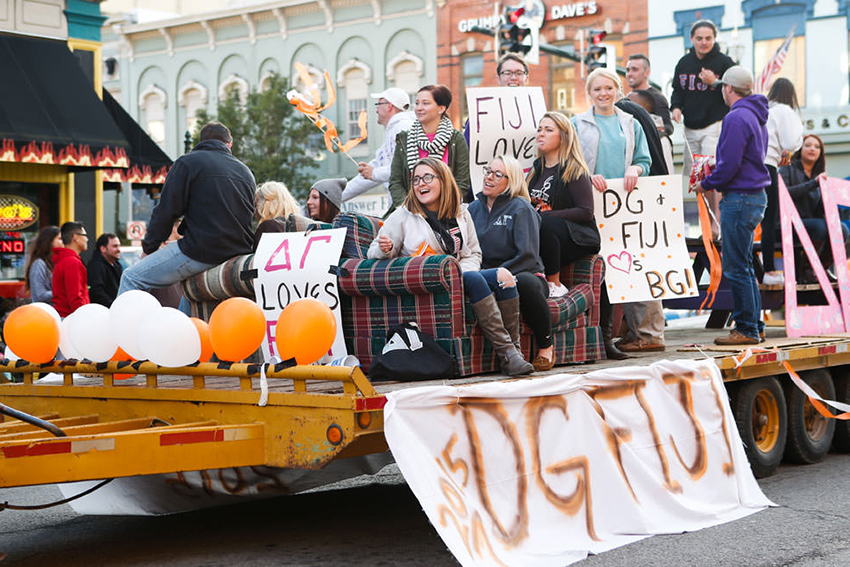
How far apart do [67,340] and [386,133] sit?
376 centimetres

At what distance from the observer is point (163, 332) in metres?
5.68

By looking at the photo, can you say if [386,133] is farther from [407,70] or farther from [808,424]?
[407,70]

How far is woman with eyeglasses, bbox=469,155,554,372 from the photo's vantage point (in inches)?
281

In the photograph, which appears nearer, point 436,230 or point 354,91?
point 436,230

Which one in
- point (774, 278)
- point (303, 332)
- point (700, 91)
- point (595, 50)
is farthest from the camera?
point (595, 50)

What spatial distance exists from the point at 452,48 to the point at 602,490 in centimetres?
3384

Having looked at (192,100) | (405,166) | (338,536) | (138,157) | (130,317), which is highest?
(192,100)

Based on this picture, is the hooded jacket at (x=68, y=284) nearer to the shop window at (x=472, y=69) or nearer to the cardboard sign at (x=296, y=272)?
the cardboard sign at (x=296, y=272)

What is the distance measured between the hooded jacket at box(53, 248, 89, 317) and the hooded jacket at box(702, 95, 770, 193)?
20.4ft

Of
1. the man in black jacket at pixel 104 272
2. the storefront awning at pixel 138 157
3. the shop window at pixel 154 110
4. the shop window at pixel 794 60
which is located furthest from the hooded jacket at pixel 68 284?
the shop window at pixel 154 110

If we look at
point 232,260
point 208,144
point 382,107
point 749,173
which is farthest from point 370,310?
point 749,173

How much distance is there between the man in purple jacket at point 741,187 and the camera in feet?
28.5

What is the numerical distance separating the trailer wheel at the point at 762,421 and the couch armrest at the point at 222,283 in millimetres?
3350

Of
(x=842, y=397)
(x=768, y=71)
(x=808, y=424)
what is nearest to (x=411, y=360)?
(x=808, y=424)
